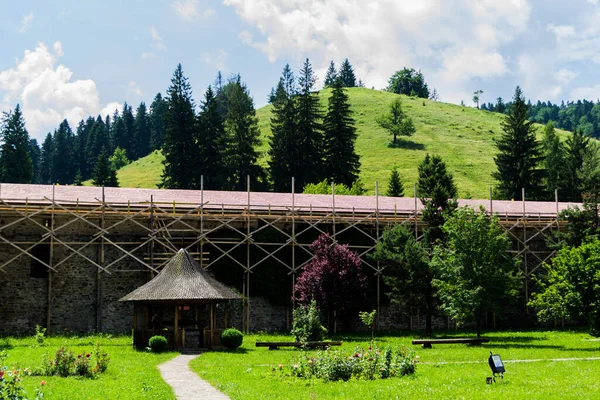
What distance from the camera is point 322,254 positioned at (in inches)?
1313

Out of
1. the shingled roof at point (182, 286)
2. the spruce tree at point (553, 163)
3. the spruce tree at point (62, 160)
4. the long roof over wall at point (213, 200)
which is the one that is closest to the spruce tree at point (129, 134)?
the spruce tree at point (62, 160)

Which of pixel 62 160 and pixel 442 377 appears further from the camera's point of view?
pixel 62 160

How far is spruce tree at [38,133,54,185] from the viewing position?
108 m

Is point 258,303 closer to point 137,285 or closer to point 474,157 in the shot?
point 137,285

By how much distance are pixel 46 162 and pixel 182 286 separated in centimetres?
9237

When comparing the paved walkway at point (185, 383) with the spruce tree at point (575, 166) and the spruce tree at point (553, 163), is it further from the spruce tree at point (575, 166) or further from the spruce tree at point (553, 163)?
the spruce tree at point (575, 166)

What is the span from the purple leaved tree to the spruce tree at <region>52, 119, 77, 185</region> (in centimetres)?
8150

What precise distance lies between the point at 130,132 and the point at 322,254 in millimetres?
99475

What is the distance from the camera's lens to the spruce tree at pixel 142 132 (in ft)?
402

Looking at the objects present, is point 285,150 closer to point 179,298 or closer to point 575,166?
point 575,166

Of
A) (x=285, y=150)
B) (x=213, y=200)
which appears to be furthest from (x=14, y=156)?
(x=213, y=200)

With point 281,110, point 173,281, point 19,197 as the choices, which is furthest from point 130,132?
point 173,281

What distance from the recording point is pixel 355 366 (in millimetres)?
17234

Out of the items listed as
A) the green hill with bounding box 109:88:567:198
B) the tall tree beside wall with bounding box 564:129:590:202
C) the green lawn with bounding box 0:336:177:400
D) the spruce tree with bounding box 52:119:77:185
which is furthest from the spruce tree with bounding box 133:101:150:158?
the green lawn with bounding box 0:336:177:400
